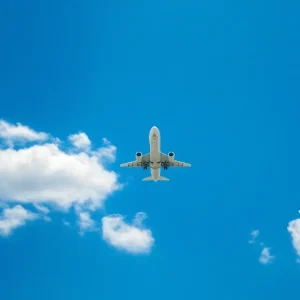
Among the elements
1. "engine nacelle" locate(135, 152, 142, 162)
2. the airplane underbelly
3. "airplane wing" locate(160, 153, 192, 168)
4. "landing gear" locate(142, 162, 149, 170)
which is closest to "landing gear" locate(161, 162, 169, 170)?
"airplane wing" locate(160, 153, 192, 168)

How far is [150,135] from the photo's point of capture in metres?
90.5

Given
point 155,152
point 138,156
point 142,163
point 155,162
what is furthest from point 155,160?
point 142,163

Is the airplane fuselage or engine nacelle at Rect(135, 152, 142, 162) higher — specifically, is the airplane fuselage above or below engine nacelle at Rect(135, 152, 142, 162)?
below

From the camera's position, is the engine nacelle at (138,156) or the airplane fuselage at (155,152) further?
the engine nacelle at (138,156)

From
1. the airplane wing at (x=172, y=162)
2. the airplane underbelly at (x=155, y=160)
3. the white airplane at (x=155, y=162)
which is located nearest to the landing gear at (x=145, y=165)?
the white airplane at (x=155, y=162)

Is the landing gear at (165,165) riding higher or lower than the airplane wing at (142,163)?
lower

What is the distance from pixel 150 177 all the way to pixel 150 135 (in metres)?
15.5

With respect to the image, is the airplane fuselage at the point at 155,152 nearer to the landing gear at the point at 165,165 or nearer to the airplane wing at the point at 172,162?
the landing gear at the point at 165,165

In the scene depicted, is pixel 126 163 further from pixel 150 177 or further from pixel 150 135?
pixel 150 135

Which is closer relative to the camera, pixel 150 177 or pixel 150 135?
pixel 150 135

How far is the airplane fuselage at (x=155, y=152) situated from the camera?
9012 centimetres

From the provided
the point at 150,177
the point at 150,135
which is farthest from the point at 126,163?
the point at 150,135

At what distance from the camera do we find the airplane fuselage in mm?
90125

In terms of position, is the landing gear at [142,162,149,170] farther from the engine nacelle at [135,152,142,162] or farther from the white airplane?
the engine nacelle at [135,152,142,162]
